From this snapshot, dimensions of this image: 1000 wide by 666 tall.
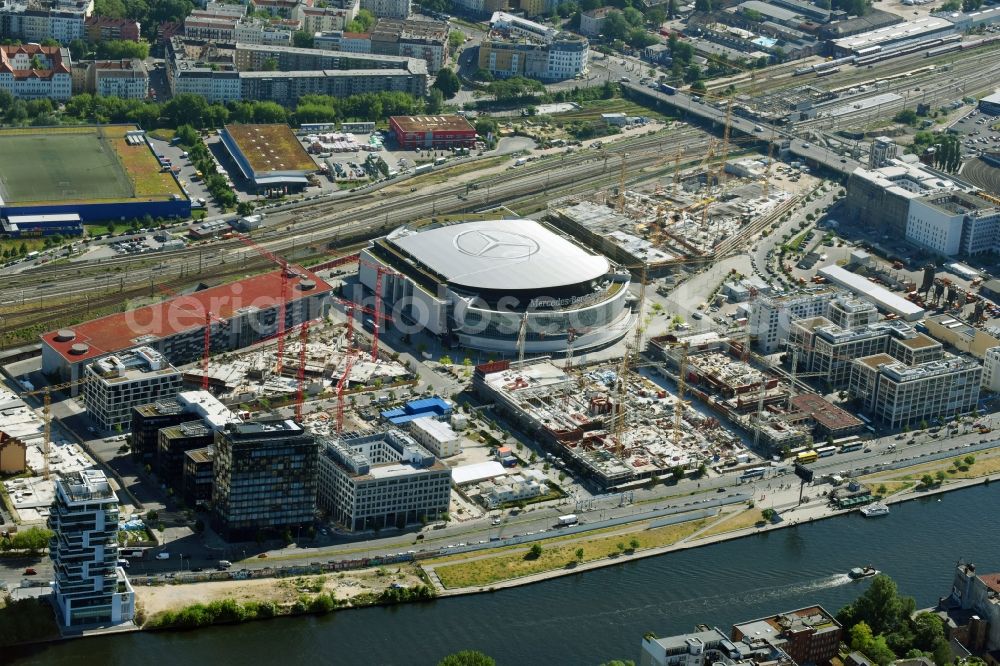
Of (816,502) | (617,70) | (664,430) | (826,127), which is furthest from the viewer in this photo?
(617,70)

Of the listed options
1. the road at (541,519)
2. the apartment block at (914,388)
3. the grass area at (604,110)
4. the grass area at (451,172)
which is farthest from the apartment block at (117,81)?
the road at (541,519)

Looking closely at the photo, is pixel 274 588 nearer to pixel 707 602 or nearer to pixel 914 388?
pixel 707 602

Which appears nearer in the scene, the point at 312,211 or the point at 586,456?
the point at 586,456

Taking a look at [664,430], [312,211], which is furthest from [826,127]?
[664,430]

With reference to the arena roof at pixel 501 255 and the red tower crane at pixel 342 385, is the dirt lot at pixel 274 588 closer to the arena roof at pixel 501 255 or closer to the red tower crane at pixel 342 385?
the red tower crane at pixel 342 385

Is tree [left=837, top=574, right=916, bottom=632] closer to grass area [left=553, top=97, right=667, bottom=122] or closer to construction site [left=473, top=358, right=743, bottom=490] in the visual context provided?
construction site [left=473, top=358, right=743, bottom=490]

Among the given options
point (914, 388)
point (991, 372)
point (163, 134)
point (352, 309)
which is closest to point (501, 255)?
point (352, 309)

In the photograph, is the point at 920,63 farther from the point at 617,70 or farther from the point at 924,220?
the point at 924,220
